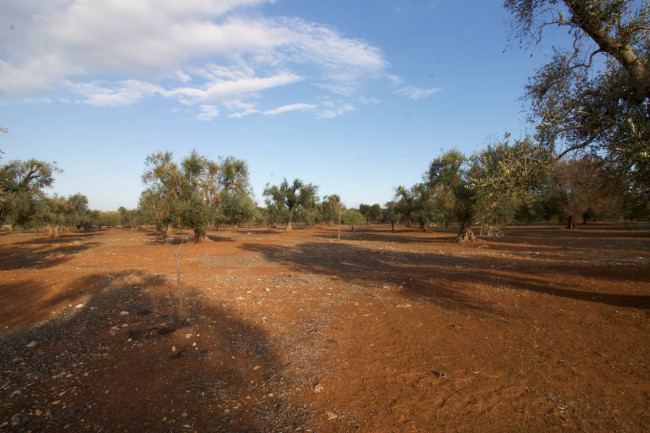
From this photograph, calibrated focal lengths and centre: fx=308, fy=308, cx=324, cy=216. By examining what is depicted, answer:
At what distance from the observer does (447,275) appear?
13.3 metres

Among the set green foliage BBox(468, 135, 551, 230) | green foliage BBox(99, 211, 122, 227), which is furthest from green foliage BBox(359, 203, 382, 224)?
green foliage BBox(468, 135, 551, 230)

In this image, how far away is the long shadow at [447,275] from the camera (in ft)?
29.9

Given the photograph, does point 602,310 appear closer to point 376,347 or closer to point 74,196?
point 376,347

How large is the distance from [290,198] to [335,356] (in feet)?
166

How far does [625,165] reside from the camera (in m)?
6.73

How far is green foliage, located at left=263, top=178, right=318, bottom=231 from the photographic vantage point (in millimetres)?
55406

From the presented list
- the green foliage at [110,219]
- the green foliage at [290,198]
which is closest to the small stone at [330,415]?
the green foliage at [290,198]

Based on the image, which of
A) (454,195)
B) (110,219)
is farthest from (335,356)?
(110,219)

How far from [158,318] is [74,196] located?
6725cm

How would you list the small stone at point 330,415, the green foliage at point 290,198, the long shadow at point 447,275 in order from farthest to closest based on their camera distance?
1. the green foliage at point 290,198
2. the long shadow at point 447,275
3. the small stone at point 330,415

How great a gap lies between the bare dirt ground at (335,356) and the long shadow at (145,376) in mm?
30

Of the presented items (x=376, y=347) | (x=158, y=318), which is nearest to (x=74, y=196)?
(x=158, y=318)

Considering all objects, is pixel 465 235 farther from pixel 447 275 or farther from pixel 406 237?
pixel 447 275

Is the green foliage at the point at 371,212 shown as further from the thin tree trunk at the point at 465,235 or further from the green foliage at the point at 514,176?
the green foliage at the point at 514,176
